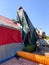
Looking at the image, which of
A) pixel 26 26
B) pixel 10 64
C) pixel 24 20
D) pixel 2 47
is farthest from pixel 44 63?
pixel 24 20

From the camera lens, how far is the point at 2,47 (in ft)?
21.2

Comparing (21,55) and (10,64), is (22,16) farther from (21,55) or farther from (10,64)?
(10,64)

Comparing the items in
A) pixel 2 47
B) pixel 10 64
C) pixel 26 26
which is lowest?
pixel 10 64

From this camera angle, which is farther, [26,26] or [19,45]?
[26,26]

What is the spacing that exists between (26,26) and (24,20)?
0.77 metres

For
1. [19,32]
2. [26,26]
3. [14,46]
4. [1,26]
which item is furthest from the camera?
[26,26]

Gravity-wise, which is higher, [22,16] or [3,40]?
[22,16]

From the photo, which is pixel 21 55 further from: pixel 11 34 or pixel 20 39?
pixel 20 39

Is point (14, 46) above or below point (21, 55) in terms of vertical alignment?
above

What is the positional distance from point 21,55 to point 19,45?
71.8 inches

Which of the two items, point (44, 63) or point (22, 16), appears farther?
point (22, 16)

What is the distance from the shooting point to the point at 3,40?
6.64 metres

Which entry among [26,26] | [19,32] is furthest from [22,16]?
[19,32]

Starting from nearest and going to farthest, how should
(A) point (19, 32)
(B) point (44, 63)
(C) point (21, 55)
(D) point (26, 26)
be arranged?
(B) point (44, 63) → (C) point (21, 55) → (A) point (19, 32) → (D) point (26, 26)
